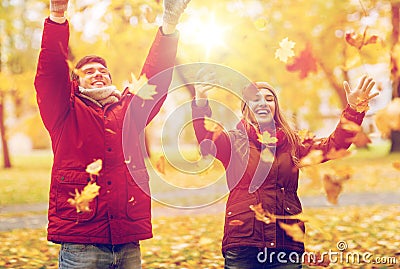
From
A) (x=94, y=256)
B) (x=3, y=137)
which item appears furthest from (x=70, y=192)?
(x=3, y=137)

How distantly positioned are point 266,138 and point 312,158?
11.9 inches

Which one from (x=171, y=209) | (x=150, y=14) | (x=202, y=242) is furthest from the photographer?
(x=171, y=209)

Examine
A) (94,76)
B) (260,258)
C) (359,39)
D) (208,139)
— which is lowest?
(260,258)

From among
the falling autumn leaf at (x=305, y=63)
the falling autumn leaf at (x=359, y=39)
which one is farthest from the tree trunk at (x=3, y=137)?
the falling autumn leaf at (x=359, y=39)

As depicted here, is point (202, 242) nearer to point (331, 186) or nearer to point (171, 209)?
point (331, 186)

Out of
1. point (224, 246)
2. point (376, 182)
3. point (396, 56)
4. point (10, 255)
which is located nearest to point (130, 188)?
point (224, 246)

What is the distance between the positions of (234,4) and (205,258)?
4464 millimetres

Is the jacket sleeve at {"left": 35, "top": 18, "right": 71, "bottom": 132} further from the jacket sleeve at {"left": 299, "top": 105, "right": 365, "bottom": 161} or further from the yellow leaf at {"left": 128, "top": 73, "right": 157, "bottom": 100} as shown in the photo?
the jacket sleeve at {"left": 299, "top": 105, "right": 365, "bottom": 161}

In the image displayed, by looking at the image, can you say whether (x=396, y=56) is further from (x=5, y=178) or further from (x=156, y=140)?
(x=156, y=140)

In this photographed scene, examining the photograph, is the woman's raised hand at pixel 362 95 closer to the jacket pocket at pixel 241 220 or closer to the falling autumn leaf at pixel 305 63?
the jacket pocket at pixel 241 220

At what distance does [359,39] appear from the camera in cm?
383

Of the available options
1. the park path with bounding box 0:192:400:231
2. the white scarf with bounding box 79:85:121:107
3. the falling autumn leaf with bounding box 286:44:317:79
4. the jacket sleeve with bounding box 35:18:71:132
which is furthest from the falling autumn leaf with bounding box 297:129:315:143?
the falling autumn leaf with bounding box 286:44:317:79

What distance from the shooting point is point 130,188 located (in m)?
2.85

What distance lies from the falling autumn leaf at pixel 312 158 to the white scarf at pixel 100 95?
3.68ft
